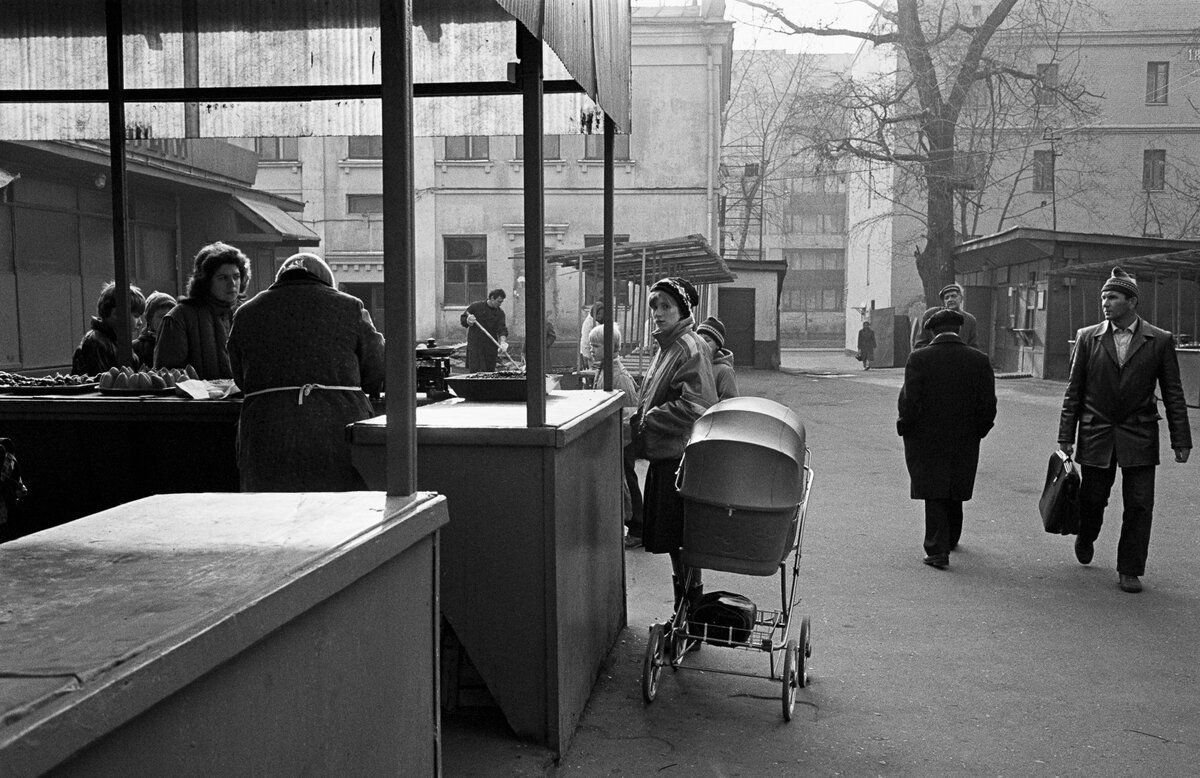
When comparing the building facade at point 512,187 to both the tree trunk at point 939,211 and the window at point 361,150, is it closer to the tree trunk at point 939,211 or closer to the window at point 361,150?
the window at point 361,150

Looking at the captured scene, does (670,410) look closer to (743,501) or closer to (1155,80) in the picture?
(743,501)

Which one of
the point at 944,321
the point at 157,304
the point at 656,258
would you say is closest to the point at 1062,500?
the point at 944,321

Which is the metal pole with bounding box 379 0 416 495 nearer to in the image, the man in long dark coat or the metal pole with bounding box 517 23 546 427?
the metal pole with bounding box 517 23 546 427

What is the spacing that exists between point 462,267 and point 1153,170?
31.3 metres

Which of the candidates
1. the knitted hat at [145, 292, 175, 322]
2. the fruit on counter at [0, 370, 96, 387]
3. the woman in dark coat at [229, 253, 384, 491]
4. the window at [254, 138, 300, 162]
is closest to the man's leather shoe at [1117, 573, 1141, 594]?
the woman in dark coat at [229, 253, 384, 491]

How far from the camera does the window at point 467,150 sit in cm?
3512

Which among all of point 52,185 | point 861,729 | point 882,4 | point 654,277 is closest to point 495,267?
point 654,277

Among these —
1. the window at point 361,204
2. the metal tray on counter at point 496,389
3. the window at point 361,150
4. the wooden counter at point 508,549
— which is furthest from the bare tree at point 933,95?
the wooden counter at point 508,549

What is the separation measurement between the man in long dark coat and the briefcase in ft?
1.68

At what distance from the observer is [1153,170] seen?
5031 centimetres

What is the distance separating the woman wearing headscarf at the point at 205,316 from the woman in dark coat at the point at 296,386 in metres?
1.64

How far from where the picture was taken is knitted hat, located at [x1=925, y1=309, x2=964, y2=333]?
8.55 meters

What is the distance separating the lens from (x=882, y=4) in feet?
116

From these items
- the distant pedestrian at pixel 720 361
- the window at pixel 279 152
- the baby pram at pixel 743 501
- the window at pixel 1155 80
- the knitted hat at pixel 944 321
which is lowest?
the baby pram at pixel 743 501
